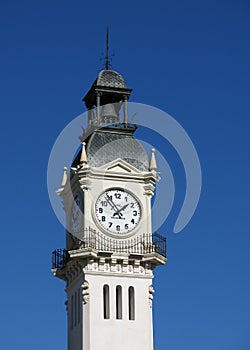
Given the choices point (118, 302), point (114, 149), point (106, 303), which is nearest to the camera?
point (106, 303)

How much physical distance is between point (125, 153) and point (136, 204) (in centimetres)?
376

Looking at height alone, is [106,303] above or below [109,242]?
below

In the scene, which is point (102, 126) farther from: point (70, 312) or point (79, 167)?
point (70, 312)

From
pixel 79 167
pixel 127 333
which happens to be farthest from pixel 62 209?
pixel 127 333

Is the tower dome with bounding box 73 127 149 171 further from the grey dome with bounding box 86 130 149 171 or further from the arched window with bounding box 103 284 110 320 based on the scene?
the arched window with bounding box 103 284 110 320

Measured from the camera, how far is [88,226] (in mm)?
91375

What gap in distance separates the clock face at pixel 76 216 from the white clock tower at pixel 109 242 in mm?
54

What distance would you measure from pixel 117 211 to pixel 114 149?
4.63m

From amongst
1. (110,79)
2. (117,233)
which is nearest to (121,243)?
(117,233)

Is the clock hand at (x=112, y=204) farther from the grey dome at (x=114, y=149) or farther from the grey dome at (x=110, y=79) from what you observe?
the grey dome at (x=110, y=79)

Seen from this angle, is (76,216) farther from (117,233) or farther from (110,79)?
(110,79)

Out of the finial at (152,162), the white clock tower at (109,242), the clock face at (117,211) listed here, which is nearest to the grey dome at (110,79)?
the white clock tower at (109,242)

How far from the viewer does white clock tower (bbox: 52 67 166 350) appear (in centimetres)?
9006

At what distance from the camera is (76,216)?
93.8 metres
